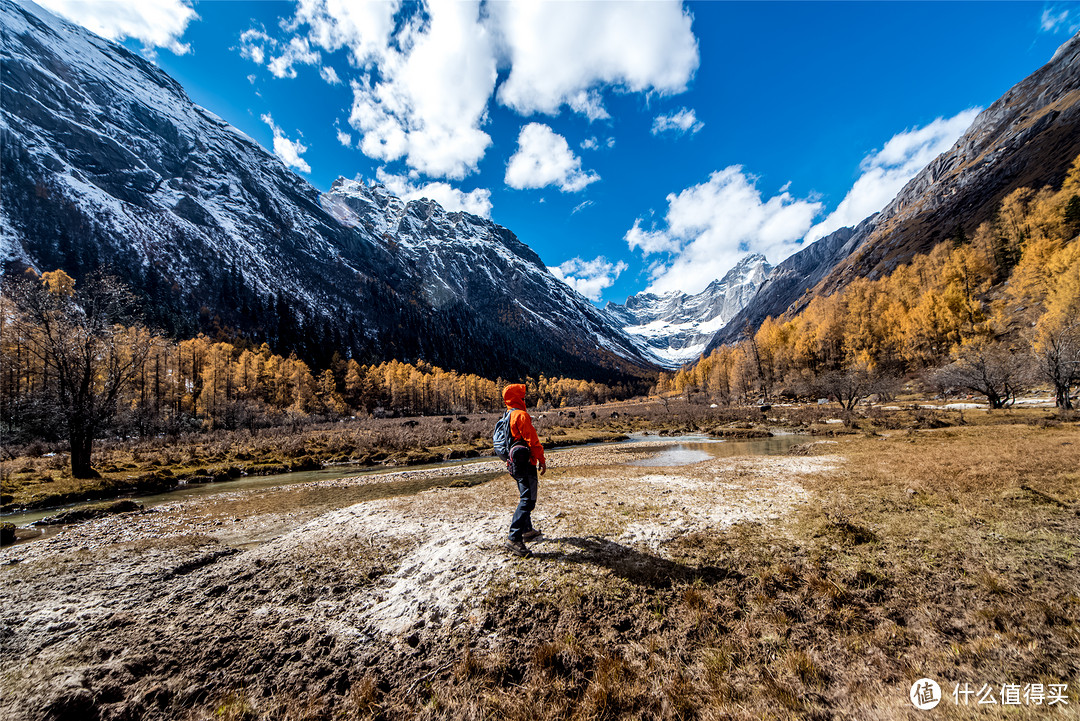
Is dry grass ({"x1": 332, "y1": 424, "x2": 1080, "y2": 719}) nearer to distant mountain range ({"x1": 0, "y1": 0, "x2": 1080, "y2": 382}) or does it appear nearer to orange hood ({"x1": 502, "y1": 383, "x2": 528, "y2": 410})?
orange hood ({"x1": 502, "y1": 383, "x2": 528, "y2": 410})

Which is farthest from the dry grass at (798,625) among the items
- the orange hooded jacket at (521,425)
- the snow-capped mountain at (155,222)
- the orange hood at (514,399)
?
the snow-capped mountain at (155,222)

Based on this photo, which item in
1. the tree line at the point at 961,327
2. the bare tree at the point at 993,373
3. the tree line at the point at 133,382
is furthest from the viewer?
the tree line at the point at 961,327

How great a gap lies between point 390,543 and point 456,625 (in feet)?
12.5

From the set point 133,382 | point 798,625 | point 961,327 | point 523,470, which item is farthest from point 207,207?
point 961,327

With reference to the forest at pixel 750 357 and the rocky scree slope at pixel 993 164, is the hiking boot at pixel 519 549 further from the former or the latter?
the rocky scree slope at pixel 993 164

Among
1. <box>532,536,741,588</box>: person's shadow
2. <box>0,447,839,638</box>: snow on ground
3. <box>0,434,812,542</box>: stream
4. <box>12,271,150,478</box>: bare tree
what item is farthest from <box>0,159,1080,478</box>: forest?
<box>532,536,741,588</box>: person's shadow

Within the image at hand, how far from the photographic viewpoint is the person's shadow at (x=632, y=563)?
5.93 m

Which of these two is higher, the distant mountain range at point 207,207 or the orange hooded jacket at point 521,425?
the distant mountain range at point 207,207

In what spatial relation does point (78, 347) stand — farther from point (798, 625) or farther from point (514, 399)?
point (798, 625)

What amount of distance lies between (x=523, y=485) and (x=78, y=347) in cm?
2512

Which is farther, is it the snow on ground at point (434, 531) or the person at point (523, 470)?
the person at point (523, 470)

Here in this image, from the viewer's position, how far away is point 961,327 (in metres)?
53.2

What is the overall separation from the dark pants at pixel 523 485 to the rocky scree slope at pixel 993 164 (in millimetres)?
126043

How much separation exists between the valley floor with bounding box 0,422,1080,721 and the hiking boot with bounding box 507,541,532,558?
0.45m
